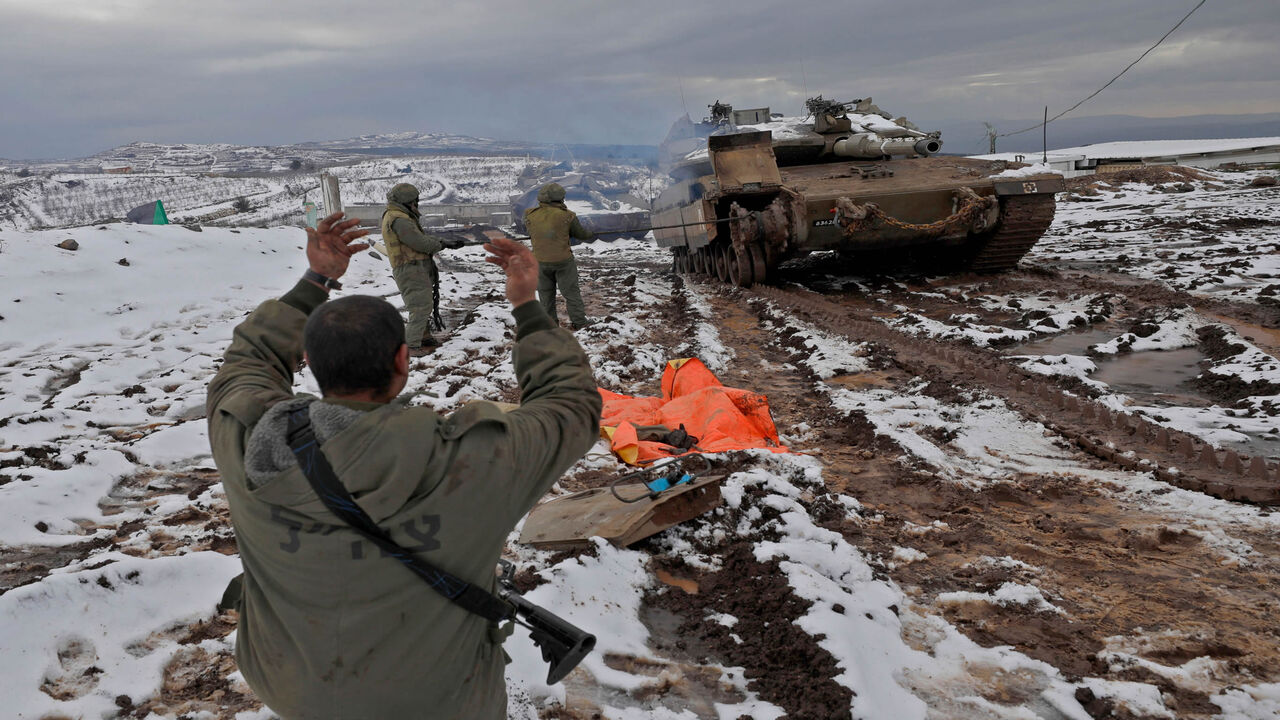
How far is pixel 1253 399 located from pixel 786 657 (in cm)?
459

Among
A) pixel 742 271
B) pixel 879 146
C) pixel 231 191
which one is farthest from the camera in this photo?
pixel 231 191

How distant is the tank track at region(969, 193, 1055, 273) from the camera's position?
35.7 ft

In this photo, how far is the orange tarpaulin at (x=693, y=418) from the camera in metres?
5.11

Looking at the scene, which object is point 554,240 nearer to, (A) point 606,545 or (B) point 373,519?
(A) point 606,545

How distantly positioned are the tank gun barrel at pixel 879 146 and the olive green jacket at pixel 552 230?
5761 millimetres

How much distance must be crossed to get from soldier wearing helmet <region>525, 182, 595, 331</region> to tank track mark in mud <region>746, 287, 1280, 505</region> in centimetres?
293

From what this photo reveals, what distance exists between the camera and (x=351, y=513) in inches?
57.4

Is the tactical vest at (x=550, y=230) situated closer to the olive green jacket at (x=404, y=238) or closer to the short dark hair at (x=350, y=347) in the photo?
the olive green jacket at (x=404, y=238)

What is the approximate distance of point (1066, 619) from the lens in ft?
10.5

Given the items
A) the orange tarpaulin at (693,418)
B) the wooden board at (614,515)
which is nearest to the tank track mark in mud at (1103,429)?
the orange tarpaulin at (693,418)

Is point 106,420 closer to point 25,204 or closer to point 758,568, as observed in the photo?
point 758,568

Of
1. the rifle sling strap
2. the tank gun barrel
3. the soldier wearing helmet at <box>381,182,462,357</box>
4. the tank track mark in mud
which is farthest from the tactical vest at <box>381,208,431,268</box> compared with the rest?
the tank gun barrel

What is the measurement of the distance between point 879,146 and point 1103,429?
27.3ft

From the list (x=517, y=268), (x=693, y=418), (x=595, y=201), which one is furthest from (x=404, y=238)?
(x=595, y=201)
